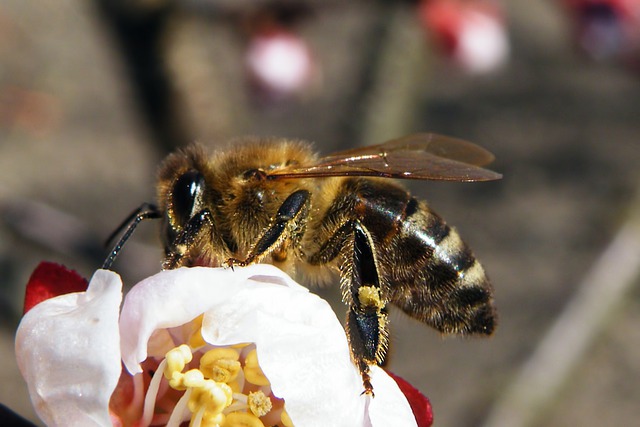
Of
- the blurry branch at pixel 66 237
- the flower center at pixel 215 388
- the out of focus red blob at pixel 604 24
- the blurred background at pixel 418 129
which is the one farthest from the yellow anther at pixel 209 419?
the out of focus red blob at pixel 604 24

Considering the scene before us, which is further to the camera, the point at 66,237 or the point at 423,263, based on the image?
the point at 66,237


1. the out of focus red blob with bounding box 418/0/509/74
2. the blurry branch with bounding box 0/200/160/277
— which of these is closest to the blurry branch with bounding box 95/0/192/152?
the blurry branch with bounding box 0/200/160/277

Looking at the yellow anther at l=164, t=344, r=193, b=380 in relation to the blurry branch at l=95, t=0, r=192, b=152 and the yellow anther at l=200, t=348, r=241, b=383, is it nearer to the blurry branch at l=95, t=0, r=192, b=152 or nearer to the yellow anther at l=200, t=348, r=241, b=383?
the yellow anther at l=200, t=348, r=241, b=383

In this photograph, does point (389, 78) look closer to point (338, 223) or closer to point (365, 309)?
point (338, 223)

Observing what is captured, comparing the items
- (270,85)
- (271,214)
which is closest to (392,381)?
(271,214)

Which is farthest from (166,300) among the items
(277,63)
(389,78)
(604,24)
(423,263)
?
(604,24)

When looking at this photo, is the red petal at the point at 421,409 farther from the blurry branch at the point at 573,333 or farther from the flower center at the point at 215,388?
the blurry branch at the point at 573,333

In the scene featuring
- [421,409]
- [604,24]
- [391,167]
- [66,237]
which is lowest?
[66,237]
